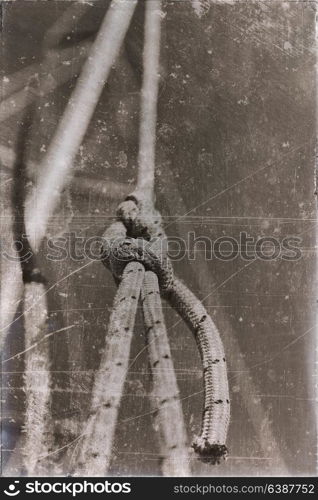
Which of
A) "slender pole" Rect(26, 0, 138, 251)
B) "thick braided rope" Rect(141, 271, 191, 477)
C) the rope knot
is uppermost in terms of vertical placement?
"slender pole" Rect(26, 0, 138, 251)

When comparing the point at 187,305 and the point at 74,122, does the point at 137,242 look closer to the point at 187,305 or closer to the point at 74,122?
the point at 187,305

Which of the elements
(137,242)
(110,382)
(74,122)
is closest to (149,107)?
(74,122)

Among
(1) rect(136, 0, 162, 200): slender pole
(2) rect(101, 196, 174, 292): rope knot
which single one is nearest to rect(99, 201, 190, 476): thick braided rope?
(2) rect(101, 196, 174, 292): rope knot

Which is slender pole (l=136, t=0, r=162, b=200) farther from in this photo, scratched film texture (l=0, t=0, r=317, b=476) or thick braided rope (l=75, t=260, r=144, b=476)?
thick braided rope (l=75, t=260, r=144, b=476)

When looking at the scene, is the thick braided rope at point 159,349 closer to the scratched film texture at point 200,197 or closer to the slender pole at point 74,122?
the scratched film texture at point 200,197

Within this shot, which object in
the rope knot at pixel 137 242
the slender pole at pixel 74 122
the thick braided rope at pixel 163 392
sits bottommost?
the thick braided rope at pixel 163 392

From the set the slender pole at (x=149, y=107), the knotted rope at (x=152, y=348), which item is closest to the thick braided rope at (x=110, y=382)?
the knotted rope at (x=152, y=348)

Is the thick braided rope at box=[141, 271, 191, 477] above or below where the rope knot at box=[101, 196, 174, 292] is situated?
below
